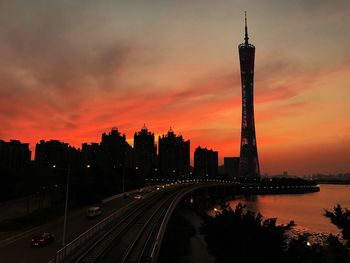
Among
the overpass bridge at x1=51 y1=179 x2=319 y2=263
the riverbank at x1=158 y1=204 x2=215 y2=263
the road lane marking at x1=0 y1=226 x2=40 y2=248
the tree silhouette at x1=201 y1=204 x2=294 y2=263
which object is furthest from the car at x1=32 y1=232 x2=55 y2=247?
the tree silhouette at x1=201 y1=204 x2=294 y2=263

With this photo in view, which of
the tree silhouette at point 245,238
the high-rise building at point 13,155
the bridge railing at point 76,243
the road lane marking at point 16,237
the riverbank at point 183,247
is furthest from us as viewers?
the high-rise building at point 13,155

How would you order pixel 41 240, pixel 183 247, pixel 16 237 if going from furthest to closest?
1. pixel 183 247
2. pixel 16 237
3. pixel 41 240

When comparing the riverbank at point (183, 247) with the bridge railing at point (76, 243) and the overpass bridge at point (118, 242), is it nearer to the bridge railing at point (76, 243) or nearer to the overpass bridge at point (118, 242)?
the overpass bridge at point (118, 242)

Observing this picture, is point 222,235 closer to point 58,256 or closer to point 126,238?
point 126,238

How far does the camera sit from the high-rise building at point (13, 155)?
158750 mm

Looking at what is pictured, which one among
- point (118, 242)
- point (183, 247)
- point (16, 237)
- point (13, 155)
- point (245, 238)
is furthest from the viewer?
point (13, 155)

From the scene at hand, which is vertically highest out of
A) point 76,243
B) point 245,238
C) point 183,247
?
point 245,238

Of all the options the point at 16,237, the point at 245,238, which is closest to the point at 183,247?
the point at 16,237

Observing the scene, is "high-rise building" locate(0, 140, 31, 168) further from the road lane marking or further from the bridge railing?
the bridge railing

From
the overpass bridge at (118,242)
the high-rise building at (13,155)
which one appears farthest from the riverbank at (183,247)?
the high-rise building at (13,155)

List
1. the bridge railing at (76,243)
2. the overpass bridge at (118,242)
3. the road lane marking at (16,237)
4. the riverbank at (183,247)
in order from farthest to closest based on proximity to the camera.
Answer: the riverbank at (183,247)
the road lane marking at (16,237)
the overpass bridge at (118,242)
the bridge railing at (76,243)

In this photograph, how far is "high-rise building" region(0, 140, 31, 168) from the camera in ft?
521

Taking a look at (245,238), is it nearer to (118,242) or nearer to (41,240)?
(118,242)

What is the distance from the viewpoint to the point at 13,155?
166125 millimetres
